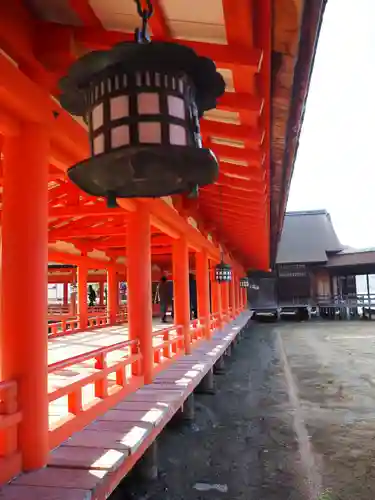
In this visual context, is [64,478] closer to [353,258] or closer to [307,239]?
[353,258]

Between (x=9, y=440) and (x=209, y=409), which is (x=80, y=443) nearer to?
(x=9, y=440)

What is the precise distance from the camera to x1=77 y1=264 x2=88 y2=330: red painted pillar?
488 inches

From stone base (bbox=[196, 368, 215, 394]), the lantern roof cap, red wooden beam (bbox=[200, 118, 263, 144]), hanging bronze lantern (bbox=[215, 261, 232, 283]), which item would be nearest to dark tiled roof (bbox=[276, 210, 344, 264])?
hanging bronze lantern (bbox=[215, 261, 232, 283])

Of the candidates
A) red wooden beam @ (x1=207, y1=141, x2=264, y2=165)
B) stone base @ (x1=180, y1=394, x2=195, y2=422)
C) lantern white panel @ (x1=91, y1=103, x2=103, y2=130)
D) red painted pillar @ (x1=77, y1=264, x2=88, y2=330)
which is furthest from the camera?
red painted pillar @ (x1=77, y1=264, x2=88, y2=330)

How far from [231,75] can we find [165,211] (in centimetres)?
363

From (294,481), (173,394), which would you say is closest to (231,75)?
(173,394)

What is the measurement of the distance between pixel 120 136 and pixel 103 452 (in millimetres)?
2448

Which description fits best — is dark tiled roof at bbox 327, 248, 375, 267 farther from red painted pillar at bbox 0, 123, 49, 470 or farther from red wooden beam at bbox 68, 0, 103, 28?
red wooden beam at bbox 68, 0, 103, 28

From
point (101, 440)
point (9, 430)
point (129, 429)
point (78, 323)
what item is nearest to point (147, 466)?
point (129, 429)

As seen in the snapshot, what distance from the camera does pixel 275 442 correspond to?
19.7 feet

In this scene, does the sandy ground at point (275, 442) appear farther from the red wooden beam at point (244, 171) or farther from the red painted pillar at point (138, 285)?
the red wooden beam at point (244, 171)

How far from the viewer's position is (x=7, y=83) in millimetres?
2533

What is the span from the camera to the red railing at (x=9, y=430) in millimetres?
2625

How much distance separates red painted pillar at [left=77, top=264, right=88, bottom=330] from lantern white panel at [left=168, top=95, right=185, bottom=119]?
36.3 feet
